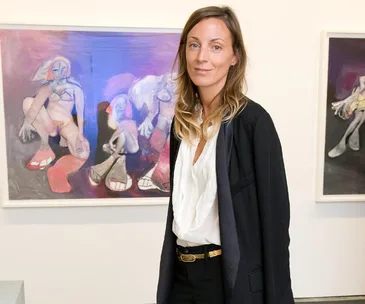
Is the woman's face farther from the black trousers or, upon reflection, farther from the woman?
the black trousers

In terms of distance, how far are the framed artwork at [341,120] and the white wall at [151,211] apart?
5 centimetres

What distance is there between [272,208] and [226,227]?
0.15 meters

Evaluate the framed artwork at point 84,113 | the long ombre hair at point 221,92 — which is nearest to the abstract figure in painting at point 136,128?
the framed artwork at point 84,113

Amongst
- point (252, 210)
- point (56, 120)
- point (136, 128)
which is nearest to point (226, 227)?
point (252, 210)

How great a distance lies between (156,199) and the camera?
2.30 meters

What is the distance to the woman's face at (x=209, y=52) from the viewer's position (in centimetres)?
133

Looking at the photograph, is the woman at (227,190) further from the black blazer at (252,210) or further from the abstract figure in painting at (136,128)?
the abstract figure in painting at (136,128)

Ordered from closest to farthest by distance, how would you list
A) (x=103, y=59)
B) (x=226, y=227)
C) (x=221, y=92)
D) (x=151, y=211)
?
(x=226, y=227) → (x=221, y=92) → (x=103, y=59) → (x=151, y=211)

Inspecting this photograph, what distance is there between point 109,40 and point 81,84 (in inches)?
9.7

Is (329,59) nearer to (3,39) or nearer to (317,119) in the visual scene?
(317,119)

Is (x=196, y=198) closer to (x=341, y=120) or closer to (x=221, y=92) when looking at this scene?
(x=221, y=92)

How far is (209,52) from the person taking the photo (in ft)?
4.37

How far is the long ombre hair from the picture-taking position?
52.6 inches

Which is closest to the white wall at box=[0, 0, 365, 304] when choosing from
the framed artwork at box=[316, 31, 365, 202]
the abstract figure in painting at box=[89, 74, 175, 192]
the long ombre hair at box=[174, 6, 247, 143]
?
the framed artwork at box=[316, 31, 365, 202]
